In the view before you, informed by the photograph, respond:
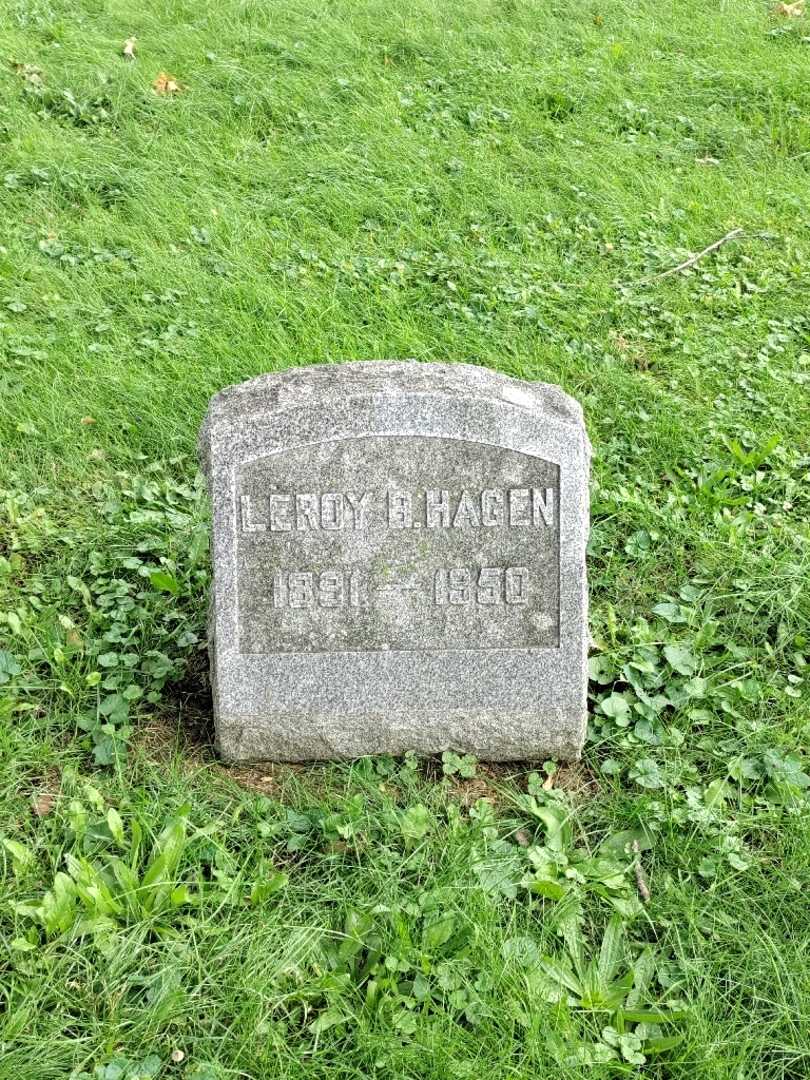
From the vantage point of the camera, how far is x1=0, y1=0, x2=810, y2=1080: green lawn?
2.04 m

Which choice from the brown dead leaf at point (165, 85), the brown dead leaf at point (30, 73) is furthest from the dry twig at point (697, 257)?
the brown dead leaf at point (30, 73)

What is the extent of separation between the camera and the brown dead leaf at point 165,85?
5555 millimetres

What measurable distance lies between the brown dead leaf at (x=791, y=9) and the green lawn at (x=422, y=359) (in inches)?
4.0

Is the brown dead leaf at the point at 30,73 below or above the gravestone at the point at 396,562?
above

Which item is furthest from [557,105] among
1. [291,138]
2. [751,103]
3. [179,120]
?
[179,120]

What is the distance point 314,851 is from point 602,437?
2.05m

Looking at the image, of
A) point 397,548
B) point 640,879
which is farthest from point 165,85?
point 640,879

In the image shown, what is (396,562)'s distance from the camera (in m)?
2.47

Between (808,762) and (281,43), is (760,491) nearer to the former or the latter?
(808,762)

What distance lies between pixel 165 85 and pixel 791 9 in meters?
4.27

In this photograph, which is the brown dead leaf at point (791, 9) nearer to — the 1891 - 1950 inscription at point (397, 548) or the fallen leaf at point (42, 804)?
the 1891 - 1950 inscription at point (397, 548)

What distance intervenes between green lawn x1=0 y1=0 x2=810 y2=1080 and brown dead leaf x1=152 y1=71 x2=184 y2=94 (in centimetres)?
8

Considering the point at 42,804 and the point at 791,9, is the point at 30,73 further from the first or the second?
the point at 791,9

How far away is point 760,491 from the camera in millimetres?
3562
